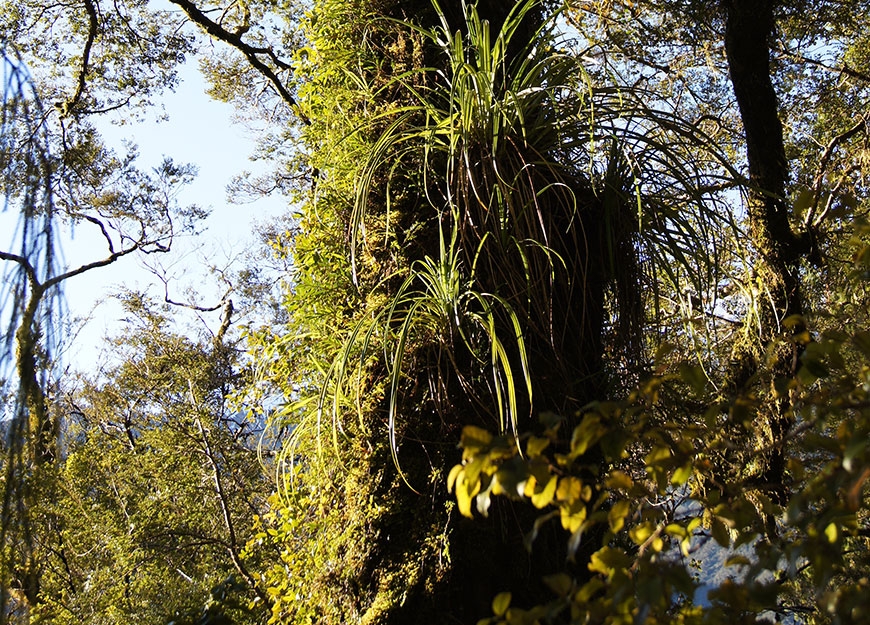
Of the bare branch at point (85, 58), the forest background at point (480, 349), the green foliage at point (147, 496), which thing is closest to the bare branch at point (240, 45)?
the bare branch at point (85, 58)

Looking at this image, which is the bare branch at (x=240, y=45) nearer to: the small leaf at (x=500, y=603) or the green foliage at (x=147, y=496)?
the green foliage at (x=147, y=496)

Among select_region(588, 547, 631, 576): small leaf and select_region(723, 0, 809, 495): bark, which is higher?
select_region(723, 0, 809, 495): bark

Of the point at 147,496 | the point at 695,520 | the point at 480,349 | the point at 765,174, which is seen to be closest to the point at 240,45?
the point at 147,496

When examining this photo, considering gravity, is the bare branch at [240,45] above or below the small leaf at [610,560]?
above

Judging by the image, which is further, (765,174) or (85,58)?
(85,58)

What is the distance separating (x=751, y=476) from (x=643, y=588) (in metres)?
3.30

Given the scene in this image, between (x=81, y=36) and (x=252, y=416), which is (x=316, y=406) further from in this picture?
(x=81, y=36)

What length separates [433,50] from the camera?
6.05ft

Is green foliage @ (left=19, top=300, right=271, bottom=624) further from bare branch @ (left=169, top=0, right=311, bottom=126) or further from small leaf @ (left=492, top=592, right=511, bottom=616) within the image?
small leaf @ (left=492, top=592, right=511, bottom=616)

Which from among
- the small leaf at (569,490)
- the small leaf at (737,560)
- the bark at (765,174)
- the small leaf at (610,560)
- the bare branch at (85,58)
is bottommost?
the small leaf at (737,560)

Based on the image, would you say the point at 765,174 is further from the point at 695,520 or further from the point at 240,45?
the point at 240,45

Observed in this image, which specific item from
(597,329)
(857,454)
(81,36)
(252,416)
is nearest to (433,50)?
(597,329)

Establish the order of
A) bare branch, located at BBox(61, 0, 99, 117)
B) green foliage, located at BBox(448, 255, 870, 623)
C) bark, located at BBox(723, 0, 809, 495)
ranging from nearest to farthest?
1. green foliage, located at BBox(448, 255, 870, 623)
2. bark, located at BBox(723, 0, 809, 495)
3. bare branch, located at BBox(61, 0, 99, 117)

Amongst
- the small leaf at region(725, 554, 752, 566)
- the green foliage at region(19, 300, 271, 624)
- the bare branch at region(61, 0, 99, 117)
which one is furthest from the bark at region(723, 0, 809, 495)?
the bare branch at region(61, 0, 99, 117)
